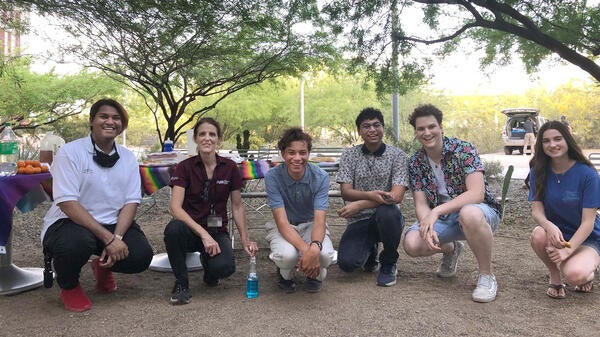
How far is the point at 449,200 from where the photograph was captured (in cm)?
322

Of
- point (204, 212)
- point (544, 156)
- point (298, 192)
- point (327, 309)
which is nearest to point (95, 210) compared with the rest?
point (204, 212)

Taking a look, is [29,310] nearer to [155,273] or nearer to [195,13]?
[155,273]

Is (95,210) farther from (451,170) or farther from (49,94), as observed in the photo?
(49,94)

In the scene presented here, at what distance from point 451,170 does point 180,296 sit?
1917 millimetres

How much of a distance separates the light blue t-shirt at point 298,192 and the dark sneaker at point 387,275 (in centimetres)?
62

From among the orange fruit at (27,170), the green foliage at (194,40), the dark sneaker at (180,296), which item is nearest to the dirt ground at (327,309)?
the dark sneaker at (180,296)

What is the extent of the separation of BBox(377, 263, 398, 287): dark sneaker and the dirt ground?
63 millimetres

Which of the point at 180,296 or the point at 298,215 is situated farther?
the point at 298,215

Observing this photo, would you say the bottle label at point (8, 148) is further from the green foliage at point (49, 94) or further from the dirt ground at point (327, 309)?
the green foliage at point (49, 94)

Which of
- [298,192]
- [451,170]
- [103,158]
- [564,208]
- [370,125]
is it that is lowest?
[564,208]

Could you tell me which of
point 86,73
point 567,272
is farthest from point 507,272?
point 86,73

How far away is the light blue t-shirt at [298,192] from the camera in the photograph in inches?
119

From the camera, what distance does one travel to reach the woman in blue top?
2781 mm

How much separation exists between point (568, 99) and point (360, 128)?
1229 inches
